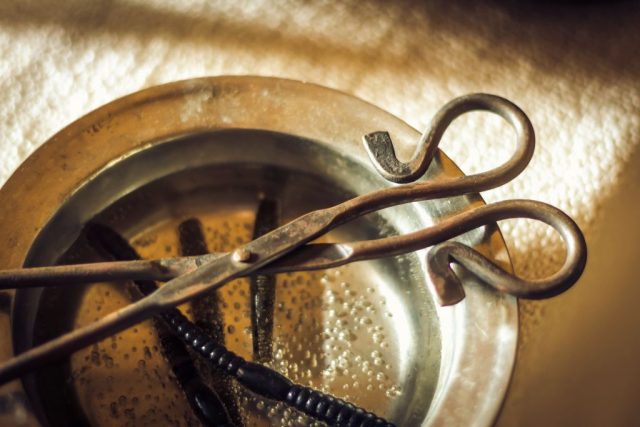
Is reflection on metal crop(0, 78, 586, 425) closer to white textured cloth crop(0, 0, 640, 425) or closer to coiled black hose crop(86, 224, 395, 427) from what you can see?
coiled black hose crop(86, 224, 395, 427)

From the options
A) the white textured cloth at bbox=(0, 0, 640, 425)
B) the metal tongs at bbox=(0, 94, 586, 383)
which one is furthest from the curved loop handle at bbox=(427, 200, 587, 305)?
the white textured cloth at bbox=(0, 0, 640, 425)

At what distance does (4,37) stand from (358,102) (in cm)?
45

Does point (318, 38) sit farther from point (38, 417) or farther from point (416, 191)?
point (38, 417)

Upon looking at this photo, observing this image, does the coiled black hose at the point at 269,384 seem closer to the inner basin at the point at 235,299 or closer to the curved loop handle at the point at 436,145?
the inner basin at the point at 235,299

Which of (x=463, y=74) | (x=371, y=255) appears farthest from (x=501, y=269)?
(x=463, y=74)

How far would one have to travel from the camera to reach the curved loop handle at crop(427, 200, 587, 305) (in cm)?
40

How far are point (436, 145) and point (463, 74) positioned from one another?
0.92 ft

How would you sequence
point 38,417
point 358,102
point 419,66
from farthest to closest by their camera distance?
point 419,66 → point 358,102 → point 38,417

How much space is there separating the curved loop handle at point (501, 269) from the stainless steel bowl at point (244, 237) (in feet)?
0.04

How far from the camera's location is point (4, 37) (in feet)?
2.27

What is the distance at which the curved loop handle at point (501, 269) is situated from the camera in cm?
40

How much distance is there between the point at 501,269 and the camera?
41 centimetres

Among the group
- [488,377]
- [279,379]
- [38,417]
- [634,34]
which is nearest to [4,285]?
[38,417]

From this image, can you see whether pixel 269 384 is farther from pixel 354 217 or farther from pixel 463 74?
pixel 463 74
